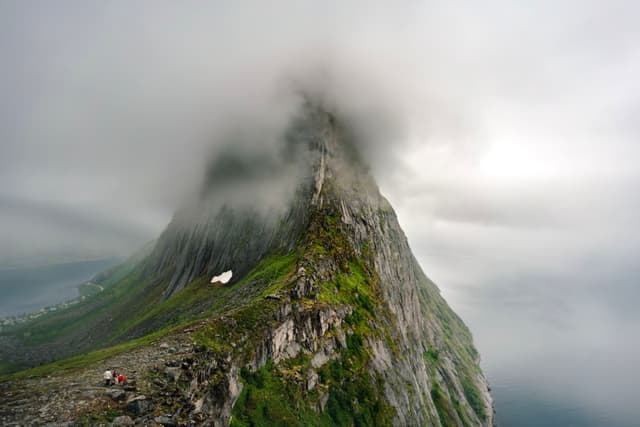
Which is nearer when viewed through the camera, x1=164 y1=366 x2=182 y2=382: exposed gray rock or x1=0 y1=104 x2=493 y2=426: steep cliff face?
x1=164 y1=366 x2=182 y2=382: exposed gray rock

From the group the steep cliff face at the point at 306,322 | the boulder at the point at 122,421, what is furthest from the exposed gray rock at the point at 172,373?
the boulder at the point at 122,421

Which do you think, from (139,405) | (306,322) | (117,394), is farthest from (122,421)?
(306,322)

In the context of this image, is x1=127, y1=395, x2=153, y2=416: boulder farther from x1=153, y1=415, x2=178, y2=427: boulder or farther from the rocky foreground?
x1=153, y1=415, x2=178, y2=427: boulder

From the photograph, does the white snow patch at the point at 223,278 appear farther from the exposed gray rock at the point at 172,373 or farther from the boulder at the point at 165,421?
the boulder at the point at 165,421

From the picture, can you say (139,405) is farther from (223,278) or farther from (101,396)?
(223,278)

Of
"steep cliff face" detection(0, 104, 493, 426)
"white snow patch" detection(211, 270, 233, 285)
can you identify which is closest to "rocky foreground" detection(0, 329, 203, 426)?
"steep cliff face" detection(0, 104, 493, 426)

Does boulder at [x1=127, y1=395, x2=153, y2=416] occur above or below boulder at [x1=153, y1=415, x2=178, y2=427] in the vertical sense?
above

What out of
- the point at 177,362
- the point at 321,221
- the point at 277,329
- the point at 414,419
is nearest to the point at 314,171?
the point at 321,221
